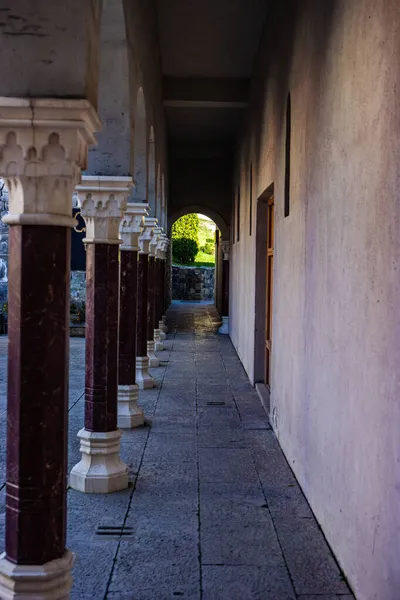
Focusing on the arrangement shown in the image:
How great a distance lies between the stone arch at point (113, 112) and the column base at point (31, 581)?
3212 millimetres

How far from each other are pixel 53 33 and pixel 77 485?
3262mm

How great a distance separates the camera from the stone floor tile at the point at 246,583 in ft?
11.1

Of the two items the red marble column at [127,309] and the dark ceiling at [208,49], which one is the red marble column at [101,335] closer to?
the red marble column at [127,309]

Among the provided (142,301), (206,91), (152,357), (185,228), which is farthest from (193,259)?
(142,301)

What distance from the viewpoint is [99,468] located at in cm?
504

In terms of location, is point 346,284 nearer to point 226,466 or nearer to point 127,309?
point 226,466

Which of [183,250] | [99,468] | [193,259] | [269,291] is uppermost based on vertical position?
[183,250]

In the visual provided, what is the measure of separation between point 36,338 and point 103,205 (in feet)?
8.28

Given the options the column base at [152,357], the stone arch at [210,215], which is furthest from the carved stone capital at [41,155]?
the stone arch at [210,215]

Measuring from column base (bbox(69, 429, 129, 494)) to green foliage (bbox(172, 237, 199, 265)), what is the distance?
32343 mm

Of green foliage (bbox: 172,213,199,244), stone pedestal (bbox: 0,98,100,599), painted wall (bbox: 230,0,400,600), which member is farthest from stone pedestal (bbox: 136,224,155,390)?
green foliage (bbox: 172,213,199,244)

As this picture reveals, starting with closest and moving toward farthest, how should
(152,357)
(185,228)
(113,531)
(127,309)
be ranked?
(113,531) → (127,309) → (152,357) → (185,228)

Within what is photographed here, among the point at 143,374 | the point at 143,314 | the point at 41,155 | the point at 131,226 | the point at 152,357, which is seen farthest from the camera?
the point at 152,357

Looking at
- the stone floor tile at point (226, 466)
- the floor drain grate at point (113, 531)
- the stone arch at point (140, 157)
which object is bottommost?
the floor drain grate at point (113, 531)
